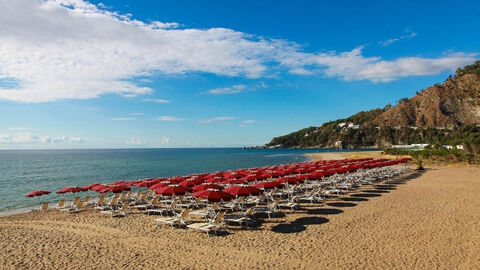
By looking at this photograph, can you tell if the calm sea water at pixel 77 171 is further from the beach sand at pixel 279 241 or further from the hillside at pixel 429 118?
the hillside at pixel 429 118

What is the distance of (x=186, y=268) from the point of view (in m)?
7.57

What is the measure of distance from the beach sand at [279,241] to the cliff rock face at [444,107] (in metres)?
140

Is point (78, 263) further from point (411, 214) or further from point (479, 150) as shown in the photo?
point (479, 150)

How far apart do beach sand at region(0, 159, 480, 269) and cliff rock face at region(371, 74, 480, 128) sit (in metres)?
140

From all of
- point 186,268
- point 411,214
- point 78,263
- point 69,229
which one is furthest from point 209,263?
point 411,214

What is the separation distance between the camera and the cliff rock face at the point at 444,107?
12644cm

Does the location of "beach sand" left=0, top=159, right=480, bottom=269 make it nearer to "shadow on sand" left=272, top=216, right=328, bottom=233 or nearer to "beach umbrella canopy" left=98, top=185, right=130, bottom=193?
"shadow on sand" left=272, top=216, right=328, bottom=233

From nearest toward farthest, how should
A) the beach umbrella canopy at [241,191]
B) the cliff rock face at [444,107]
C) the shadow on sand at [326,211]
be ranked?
the shadow on sand at [326,211], the beach umbrella canopy at [241,191], the cliff rock face at [444,107]

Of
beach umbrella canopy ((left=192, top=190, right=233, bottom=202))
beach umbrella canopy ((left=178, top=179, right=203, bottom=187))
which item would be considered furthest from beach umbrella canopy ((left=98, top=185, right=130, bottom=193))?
beach umbrella canopy ((left=192, top=190, right=233, bottom=202))

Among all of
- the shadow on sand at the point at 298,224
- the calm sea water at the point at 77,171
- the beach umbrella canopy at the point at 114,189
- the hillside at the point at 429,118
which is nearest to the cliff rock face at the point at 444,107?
the hillside at the point at 429,118

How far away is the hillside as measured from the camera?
126m

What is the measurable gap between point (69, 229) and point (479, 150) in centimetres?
4791

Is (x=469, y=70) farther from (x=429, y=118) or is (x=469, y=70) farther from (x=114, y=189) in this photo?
(x=114, y=189)

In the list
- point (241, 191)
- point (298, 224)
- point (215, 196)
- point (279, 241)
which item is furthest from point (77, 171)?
point (279, 241)
